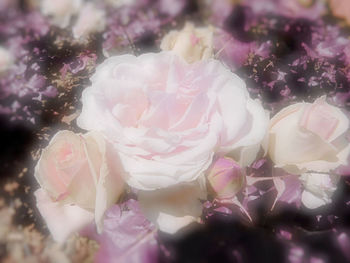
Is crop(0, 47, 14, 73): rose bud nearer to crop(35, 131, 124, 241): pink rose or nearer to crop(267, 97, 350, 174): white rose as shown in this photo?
crop(35, 131, 124, 241): pink rose

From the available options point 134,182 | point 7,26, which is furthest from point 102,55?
point 134,182

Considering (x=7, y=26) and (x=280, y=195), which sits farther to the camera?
(x=7, y=26)

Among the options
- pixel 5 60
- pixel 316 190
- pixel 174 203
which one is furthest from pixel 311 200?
pixel 5 60

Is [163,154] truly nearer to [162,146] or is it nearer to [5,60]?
[162,146]

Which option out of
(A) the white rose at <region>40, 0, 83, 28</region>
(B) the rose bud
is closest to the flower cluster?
(B) the rose bud

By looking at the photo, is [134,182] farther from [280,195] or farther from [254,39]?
[254,39]

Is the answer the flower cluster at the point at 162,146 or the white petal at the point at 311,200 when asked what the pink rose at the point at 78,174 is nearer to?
the flower cluster at the point at 162,146
